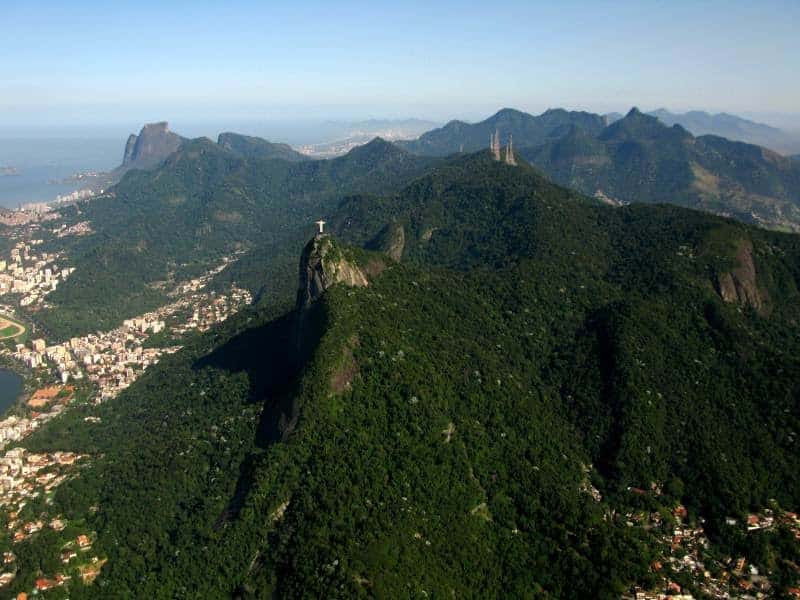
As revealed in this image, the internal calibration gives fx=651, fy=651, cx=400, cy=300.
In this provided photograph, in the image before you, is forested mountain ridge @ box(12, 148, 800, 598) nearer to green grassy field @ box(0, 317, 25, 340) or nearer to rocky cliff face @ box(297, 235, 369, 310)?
rocky cliff face @ box(297, 235, 369, 310)

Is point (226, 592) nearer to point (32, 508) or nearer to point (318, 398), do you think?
point (318, 398)

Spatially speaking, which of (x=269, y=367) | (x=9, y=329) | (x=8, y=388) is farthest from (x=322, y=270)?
(x=9, y=329)

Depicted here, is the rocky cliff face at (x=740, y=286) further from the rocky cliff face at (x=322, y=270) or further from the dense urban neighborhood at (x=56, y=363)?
the dense urban neighborhood at (x=56, y=363)

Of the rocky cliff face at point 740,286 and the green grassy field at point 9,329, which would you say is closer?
the rocky cliff face at point 740,286

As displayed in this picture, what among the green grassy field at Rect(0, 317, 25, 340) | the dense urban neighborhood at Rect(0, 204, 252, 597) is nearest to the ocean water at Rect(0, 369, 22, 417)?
the dense urban neighborhood at Rect(0, 204, 252, 597)

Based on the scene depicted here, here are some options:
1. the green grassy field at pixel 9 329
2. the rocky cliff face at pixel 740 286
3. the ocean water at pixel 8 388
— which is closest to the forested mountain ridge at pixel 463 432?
the rocky cliff face at pixel 740 286

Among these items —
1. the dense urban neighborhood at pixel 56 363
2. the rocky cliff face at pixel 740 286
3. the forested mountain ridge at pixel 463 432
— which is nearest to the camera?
the forested mountain ridge at pixel 463 432
